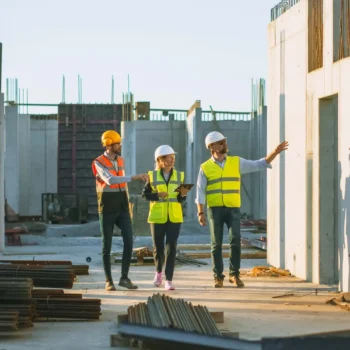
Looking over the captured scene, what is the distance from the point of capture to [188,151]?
128 feet

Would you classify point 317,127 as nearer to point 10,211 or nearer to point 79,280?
point 79,280

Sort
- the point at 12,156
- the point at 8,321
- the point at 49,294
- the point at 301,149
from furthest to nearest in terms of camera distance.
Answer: the point at 12,156 < the point at 301,149 < the point at 49,294 < the point at 8,321

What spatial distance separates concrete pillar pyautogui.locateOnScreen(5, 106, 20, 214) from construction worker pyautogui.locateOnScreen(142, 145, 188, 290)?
25182 mm

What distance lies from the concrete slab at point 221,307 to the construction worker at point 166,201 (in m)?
Answer: 0.60

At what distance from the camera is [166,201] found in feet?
44.3

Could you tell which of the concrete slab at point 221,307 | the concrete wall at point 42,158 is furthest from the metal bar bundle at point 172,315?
→ the concrete wall at point 42,158

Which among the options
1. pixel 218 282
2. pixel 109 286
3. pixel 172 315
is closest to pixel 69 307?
pixel 172 315

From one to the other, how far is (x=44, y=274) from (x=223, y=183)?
10.1 feet

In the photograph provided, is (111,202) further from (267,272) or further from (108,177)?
(267,272)

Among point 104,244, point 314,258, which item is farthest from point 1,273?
point 314,258

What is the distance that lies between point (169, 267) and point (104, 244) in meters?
0.85

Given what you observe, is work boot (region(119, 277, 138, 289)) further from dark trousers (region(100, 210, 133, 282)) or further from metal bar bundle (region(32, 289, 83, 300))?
metal bar bundle (region(32, 289, 83, 300))

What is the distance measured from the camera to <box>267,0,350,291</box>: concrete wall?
12.6 m

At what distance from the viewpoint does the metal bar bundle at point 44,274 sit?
11.5m
